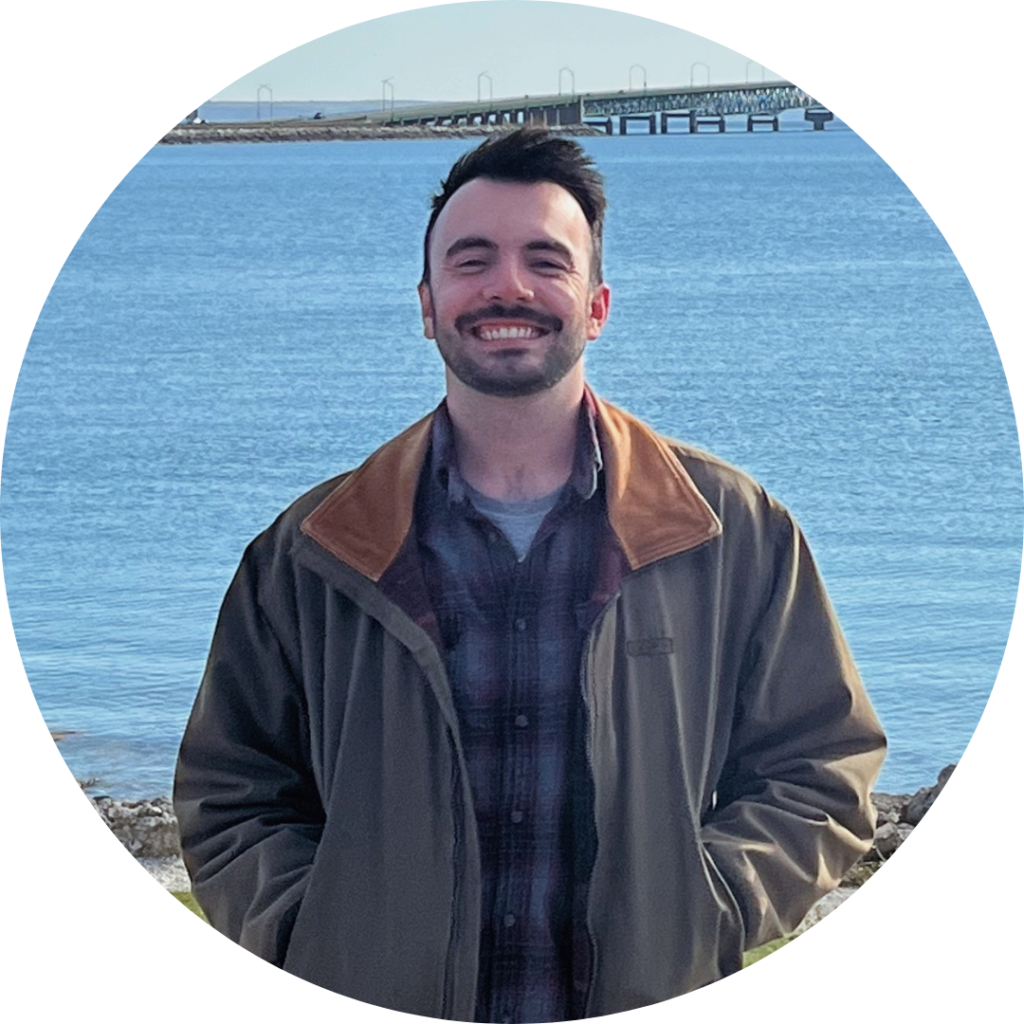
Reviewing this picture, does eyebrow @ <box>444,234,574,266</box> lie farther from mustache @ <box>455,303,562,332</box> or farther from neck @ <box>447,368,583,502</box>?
neck @ <box>447,368,583,502</box>

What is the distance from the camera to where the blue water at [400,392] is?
5488 mm

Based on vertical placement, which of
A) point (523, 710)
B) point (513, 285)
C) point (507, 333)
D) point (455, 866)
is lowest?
point (455, 866)

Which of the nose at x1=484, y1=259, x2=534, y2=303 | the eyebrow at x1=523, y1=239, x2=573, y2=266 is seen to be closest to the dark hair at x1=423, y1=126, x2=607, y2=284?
the eyebrow at x1=523, y1=239, x2=573, y2=266

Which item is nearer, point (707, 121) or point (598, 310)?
point (598, 310)

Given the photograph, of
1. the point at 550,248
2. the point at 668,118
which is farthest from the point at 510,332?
the point at 668,118

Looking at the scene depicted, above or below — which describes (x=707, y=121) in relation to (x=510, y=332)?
above

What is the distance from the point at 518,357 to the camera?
5254 millimetres

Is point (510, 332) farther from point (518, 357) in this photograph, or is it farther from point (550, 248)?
point (550, 248)

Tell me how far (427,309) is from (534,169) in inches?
17.6

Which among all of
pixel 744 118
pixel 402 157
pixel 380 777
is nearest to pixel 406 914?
pixel 380 777

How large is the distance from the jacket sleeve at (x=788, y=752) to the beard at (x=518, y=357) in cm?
65

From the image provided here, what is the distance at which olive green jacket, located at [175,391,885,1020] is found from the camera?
5.25 meters

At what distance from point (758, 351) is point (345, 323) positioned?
1080mm

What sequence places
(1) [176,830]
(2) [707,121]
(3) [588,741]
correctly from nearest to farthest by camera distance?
(3) [588,741] < (1) [176,830] < (2) [707,121]
